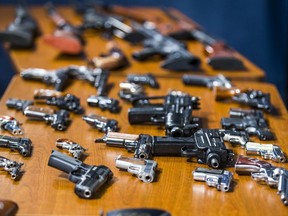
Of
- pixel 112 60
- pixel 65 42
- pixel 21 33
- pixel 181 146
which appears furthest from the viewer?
pixel 21 33

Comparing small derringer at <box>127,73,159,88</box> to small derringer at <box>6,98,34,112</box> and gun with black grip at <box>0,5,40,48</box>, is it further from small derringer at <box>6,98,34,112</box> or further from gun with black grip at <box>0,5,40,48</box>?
gun with black grip at <box>0,5,40,48</box>

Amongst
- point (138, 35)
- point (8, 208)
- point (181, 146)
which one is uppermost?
point (138, 35)

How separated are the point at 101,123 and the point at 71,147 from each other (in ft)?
0.70

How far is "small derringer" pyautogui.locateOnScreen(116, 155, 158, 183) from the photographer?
150 centimetres

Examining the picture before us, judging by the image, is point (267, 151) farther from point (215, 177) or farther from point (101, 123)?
point (101, 123)

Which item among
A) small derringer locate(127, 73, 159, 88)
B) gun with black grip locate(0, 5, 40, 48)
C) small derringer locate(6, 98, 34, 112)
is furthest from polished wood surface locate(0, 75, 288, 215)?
gun with black grip locate(0, 5, 40, 48)

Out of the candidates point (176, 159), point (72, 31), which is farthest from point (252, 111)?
point (72, 31)

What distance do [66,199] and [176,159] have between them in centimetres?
41

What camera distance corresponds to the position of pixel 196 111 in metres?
2.01

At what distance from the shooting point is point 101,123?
1835mm

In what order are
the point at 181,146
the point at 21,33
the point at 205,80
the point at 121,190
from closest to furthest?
the point at 121,190, the point at 181,146, the point at 205,80, the point at 21,33

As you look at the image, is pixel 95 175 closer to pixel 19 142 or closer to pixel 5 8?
pixel 19 142

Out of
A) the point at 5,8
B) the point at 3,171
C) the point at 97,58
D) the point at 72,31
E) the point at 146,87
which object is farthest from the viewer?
the point at 5,8

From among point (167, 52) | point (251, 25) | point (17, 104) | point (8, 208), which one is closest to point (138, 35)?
point (167, 52)
